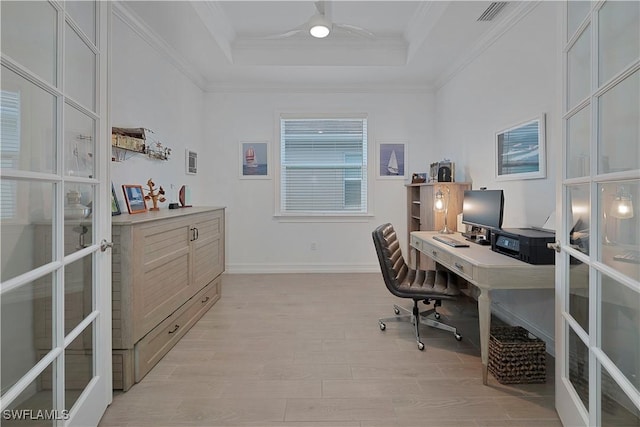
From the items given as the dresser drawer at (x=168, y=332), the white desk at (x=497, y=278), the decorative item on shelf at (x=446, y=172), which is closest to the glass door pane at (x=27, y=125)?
the dresser drawer at (x=168, y=332)

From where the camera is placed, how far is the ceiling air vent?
9.00ft

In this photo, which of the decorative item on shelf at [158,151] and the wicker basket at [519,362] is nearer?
the wicker basket at [519,362]

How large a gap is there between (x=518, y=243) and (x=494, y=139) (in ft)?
4.85

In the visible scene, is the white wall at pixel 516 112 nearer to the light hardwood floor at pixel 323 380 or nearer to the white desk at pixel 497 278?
the light hardwood floor at pixel 323 380

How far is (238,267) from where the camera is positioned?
4.86 meters

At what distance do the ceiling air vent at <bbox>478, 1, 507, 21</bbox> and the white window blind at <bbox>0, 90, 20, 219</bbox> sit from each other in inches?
128

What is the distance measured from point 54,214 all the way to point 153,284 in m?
1.02

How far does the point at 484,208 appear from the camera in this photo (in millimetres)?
2848

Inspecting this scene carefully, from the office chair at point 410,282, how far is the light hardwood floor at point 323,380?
0.10 meters

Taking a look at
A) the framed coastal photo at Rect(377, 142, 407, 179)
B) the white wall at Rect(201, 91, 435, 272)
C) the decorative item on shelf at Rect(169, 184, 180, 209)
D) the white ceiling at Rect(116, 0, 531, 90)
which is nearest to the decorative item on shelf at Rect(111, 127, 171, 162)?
the decorative item on shelf at Rect(169, 184, 180, 209)

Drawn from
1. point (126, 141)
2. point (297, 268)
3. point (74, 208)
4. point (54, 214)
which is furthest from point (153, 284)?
point (297, 268)

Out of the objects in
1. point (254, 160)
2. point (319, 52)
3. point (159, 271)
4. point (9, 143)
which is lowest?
point (159, 271)

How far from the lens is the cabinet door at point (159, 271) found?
6.61 feet

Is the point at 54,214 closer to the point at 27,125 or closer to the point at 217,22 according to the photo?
the point at 27,125
